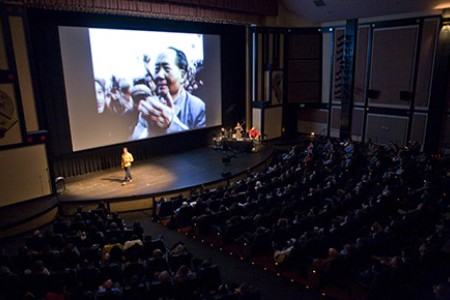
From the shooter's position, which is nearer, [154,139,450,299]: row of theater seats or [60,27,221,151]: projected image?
[154,139,450,299]: row of theater seats

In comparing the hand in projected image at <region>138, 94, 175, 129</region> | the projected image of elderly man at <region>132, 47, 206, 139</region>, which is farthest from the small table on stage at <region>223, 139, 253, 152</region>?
the hand in projected image at <region>138, 94, 175, 129</region>

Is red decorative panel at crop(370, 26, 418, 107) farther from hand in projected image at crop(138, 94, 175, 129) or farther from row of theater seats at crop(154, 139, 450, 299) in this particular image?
hand in projected image at crop(138, 94, 175, 129)

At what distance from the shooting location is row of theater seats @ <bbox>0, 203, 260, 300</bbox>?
19.5ft

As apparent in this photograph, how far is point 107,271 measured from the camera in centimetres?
658

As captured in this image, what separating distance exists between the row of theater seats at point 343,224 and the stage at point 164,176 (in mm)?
1702

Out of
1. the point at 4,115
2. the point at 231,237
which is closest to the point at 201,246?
the point at 231,237

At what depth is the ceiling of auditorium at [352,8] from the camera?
16.0 metres

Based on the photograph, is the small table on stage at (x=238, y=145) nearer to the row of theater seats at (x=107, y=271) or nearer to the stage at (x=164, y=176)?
the stage at (x=164, y=176)

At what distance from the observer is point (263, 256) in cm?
843

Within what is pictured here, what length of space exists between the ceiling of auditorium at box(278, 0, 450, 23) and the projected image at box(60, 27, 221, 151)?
16.8ft

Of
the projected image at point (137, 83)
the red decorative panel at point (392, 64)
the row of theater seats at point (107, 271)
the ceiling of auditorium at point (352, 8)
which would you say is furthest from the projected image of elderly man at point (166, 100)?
the red decorative panel at point (392, 64)

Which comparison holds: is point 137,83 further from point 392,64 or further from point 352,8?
point 392,64

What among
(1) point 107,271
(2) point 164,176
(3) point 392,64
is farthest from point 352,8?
(1) point 107,271

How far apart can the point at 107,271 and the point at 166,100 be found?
10957mm
